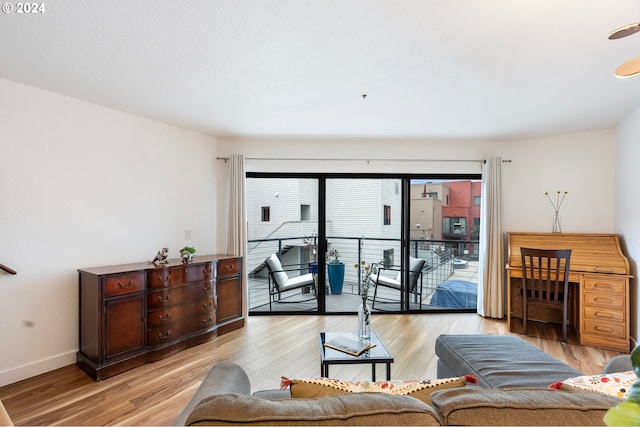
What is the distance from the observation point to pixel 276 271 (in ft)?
14.1

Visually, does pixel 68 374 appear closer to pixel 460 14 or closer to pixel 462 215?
pixel 460 14

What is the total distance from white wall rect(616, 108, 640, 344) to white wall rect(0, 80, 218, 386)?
16.6 ft

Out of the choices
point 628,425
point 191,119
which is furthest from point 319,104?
point 628,425

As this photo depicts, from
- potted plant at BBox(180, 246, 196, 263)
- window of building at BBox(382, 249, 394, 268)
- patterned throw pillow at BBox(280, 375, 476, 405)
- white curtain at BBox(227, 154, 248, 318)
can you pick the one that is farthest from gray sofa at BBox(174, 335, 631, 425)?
window of building at BBox(382, 249, 394, 268)

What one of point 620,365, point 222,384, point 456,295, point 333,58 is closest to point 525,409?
point 222,384

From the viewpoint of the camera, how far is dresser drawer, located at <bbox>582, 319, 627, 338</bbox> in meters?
3.17

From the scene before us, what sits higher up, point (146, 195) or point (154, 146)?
point (154, 146)

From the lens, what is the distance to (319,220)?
4.30 meters

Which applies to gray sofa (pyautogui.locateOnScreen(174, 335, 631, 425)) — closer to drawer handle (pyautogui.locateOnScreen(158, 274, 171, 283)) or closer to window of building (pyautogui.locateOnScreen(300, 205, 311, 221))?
drawer handle (pyautogui.locateOnScreen(158, 274, 171, 283))

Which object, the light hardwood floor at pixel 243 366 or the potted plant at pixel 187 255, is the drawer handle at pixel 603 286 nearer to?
the light hardwood floor at pixel 243 366

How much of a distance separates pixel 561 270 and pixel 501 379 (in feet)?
8.43

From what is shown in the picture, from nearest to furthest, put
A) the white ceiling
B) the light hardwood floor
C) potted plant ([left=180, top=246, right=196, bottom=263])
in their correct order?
the white ceiling, the light hardwood floor, potted plant ([left=180, top=246, right=196, bottom=263])

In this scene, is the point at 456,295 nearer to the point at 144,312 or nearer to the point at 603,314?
the point at 603,314

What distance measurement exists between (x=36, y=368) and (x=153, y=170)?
2.05 metres
